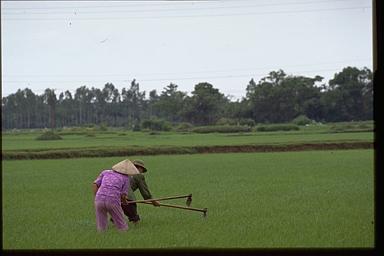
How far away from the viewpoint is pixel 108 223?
7.11 meters

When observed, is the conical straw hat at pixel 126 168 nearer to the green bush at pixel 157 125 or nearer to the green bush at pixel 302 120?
the green bush at pixel 302 120

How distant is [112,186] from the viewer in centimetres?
647

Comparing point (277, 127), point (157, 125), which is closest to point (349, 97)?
point (277, 127)

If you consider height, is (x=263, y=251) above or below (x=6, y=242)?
above

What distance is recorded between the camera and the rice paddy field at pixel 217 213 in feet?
19.9

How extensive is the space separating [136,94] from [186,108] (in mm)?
12368

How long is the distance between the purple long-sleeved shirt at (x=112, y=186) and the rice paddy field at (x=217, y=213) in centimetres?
41

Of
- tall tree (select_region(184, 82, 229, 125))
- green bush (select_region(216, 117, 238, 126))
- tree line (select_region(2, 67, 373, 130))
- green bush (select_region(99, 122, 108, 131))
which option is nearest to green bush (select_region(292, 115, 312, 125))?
tree line (select_region(2, 67, 373, 130))

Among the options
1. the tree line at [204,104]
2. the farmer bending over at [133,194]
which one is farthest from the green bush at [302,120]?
the farmer bending over at [133,194]

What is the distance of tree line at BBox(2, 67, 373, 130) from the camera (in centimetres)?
3806

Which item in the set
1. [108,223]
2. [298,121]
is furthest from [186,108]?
[108,223]

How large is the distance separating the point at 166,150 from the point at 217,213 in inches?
816

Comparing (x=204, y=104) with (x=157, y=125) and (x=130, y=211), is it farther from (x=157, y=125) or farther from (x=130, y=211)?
(x=130, y=211)

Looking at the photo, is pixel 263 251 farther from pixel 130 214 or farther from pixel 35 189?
pixel 35 189
